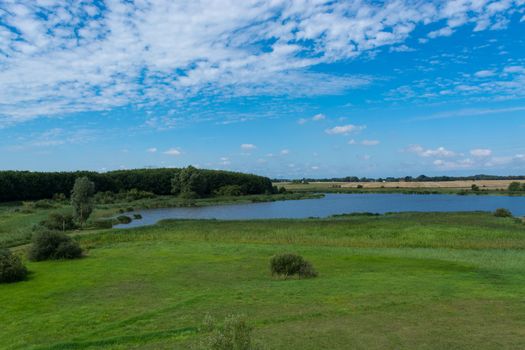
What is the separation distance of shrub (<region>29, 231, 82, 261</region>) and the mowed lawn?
142 centimetres

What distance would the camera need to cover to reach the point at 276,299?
51.3 ft

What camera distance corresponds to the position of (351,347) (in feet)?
34.9

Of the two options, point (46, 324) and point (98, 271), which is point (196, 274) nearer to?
point (98, 271)

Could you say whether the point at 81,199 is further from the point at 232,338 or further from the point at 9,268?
the point at 232,338

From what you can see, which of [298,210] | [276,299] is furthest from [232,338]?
[298,210]

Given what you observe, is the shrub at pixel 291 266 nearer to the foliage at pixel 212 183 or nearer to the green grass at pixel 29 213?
the green grass at pixel 29 213

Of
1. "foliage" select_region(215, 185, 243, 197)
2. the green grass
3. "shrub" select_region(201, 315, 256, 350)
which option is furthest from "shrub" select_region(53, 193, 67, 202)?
"shrub" select_region(201, 315, 256, 350)

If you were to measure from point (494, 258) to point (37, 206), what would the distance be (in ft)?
259

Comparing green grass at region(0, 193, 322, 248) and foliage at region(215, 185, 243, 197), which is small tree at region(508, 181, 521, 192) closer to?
green grass at region(0, 193, 322, 248)

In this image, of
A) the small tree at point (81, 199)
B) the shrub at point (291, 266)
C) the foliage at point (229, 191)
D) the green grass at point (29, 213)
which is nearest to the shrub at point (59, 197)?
the green grass at point (29, 213)

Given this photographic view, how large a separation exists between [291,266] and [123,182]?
11549 cm

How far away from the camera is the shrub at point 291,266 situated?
65.8 ft

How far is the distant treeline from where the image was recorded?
9644cm

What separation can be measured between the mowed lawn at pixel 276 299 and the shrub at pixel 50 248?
142 centimetres
